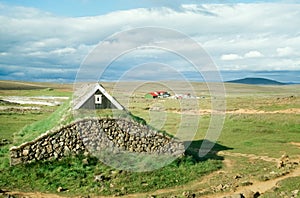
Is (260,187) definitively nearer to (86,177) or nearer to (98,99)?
(86,177)

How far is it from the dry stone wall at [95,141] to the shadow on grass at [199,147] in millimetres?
2017

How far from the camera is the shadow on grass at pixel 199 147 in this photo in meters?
23.2

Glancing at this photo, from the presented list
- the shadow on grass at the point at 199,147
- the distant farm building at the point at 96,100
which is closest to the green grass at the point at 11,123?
the distant farm building at the point at 96,100

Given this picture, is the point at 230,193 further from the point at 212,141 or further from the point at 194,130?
the point at 194,130

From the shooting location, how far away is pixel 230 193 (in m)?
16.9

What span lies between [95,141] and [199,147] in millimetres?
10306

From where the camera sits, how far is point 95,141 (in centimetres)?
2009

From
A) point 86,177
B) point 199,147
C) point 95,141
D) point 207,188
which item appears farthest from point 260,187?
point 199,147

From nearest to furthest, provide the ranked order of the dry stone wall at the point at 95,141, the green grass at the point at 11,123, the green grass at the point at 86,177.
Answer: the green grass at the point at 86,177
the dry stone wall at the point at 95,141
the green grass at the point at 11,123

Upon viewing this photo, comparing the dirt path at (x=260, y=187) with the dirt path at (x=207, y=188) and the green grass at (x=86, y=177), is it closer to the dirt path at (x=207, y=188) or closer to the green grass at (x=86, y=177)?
the dirt path at (x=207, y=188)

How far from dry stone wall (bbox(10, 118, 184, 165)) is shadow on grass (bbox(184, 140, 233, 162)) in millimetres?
2017

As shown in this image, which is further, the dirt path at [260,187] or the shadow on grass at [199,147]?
the shadow on grass at [199,147]

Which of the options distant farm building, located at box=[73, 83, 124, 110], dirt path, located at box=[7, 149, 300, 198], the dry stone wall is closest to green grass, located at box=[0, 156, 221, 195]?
dirt path, located at box=[7, 149, 300, 198]

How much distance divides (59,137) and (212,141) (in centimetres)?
1509
